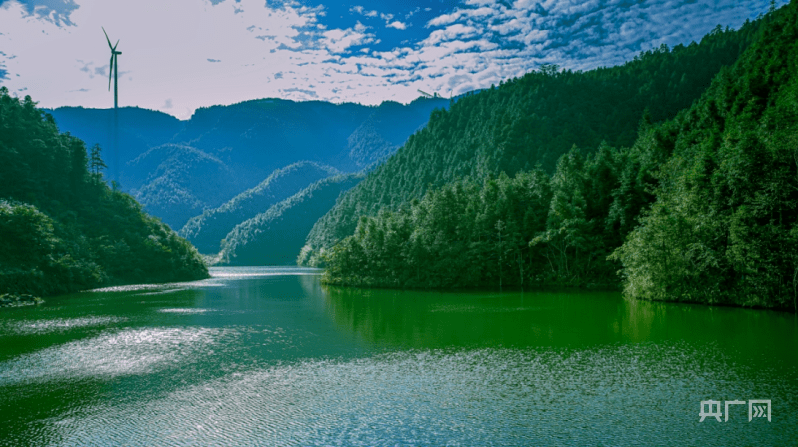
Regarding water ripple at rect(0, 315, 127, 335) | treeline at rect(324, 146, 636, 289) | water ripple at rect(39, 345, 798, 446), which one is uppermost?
treeline at rect(324, 146, 636, 289)

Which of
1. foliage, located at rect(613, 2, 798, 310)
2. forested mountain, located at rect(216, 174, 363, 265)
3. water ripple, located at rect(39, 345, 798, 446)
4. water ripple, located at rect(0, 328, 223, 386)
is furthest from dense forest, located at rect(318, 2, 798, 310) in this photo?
forested mountain, located at rect(216, 174, 363, 265)

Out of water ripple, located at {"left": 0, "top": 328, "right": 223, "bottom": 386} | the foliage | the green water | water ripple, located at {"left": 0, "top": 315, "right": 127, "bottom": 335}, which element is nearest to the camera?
the green water

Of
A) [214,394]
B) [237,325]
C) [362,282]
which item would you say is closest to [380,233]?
[362,282]

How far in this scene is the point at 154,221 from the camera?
87562 mm

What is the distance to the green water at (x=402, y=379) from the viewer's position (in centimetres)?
1239

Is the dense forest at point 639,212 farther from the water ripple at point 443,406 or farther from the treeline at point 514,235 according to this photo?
the water ripple at point 443,406

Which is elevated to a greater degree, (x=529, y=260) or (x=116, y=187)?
(x=116, y=187)

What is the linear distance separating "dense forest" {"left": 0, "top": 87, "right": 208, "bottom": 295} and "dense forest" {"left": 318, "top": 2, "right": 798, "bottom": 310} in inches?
1195

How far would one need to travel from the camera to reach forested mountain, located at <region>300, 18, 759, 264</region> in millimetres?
108625

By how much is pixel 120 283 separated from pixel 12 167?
68.9 feet

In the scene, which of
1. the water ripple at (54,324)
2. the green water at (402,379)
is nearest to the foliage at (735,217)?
the green water at (402,379)

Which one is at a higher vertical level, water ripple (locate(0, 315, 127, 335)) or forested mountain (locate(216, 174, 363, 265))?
forested mountain (locate(216, 174, 363, 265))

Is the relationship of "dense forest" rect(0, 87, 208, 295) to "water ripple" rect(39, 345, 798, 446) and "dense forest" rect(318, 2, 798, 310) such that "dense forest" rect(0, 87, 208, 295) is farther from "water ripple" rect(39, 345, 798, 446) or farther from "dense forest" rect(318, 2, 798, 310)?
"water ripple" rect(39, 345, 798, 446)

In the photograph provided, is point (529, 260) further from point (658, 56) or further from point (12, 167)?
point (658, 56)
